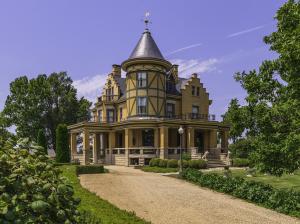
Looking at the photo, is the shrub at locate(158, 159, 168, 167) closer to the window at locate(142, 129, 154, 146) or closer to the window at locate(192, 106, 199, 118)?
Result: the window at locate(142, 129, 154, 146)

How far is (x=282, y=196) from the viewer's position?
1343 centimetres

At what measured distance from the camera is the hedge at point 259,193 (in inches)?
501

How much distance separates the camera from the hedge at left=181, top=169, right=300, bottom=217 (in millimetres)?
12727

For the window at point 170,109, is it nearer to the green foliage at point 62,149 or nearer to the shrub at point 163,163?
the shrub at point 163,163

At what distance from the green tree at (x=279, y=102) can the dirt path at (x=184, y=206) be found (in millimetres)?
2097

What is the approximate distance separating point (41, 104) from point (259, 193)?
45.9 meters

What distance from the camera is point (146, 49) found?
40812mm

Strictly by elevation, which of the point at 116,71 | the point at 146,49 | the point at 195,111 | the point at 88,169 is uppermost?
the point at 146,49

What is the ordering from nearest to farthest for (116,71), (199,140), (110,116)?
(199,140)
(110,116)
(116,71)

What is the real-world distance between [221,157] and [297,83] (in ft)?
94.3

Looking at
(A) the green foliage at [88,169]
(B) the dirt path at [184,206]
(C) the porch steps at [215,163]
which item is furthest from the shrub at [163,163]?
(B) the dirt path at [184,206]

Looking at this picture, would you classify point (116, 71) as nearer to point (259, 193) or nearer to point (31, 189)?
point (259, 193)

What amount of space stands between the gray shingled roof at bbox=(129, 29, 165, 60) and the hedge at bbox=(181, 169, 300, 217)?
74.9 feet

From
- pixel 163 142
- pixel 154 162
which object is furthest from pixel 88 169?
pixel 163 142
